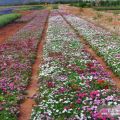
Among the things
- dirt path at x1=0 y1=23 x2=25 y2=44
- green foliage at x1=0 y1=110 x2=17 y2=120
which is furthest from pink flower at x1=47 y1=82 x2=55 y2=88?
dirt path at x1=0 y1=23 x2=25 y2=44

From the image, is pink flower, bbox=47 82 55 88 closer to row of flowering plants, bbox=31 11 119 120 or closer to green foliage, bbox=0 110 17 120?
row of flowering plants, bbox=31 11 119 120

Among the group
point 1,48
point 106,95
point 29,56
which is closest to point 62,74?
point 106,95

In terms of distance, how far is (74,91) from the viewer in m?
14.7

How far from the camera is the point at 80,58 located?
2191 centimetres

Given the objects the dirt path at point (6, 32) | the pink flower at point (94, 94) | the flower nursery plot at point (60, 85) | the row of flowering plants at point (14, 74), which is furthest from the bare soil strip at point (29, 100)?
the dirt path at point (6, 32)

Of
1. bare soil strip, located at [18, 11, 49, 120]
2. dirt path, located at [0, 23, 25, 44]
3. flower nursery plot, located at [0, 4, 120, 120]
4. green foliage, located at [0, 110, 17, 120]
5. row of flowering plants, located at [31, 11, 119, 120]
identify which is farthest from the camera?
dirt path, located at [0, 23, 25, 44]

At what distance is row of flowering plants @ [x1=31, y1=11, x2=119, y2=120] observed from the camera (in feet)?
39.7

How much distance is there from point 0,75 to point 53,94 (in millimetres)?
5231

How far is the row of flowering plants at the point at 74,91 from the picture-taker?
39.7ft

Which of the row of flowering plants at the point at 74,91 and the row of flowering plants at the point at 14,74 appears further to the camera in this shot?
the row of flowering plants at the point at 14,74

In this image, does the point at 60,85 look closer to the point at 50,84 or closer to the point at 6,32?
the point at 50,84

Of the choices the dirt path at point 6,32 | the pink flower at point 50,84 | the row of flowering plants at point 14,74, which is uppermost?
the pink flower at point 50,84

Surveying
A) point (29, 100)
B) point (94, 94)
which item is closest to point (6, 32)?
point (29, 100)

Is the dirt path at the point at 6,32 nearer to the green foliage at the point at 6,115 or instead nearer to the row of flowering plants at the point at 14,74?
the row of flowering plants at the point at 14,74
